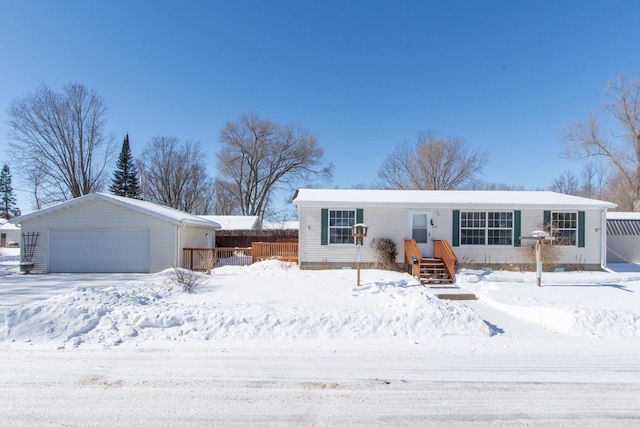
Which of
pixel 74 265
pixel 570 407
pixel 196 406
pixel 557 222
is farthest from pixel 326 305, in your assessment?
pixel 74 265

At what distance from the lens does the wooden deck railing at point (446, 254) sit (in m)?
10.5

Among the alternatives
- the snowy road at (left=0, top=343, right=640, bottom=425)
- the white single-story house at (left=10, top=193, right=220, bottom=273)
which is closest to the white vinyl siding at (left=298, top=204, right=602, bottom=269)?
the white single-story house at (left=10, top=193, right=220, bottom=273)

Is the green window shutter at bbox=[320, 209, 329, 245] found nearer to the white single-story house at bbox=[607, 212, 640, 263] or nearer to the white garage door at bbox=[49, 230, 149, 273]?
the white garage door at bbox=[49, 230, 149, 273]

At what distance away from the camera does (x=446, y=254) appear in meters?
11.0

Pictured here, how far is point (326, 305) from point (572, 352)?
412 cm

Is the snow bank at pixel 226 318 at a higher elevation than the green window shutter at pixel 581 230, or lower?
lower

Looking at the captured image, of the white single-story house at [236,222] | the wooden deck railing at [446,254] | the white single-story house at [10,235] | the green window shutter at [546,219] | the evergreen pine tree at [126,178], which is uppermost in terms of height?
the evergreen pine tree at [126,178]

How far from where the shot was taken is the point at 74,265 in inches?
525

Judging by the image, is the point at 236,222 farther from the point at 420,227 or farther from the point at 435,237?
the point at 435,237

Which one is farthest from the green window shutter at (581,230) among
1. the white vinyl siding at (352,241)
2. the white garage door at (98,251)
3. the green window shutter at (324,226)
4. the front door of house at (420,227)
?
the white garage door at (98,251)

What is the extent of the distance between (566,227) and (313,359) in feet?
43.5

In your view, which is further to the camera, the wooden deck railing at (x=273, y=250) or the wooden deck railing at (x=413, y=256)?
the wooden deck railing at (x=273, y=250)

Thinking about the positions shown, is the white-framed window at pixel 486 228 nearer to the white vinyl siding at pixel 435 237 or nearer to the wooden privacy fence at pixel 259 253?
the white vinyl siding at pixel 435 237

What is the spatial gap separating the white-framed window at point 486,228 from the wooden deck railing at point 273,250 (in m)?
7.29
